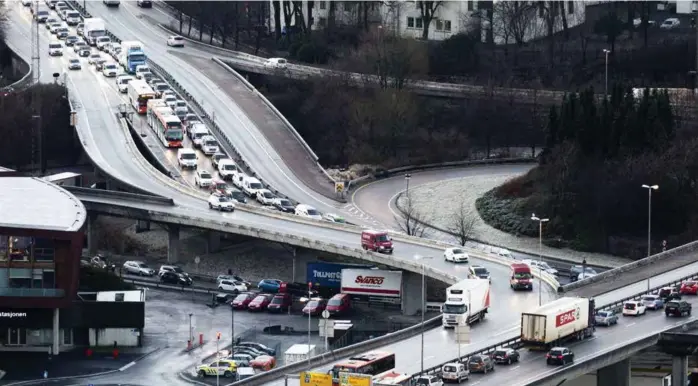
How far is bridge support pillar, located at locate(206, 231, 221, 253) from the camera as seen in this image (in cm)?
15375

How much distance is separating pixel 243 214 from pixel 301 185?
15.9m

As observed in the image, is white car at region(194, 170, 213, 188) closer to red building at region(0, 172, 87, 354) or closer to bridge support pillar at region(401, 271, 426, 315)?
bridge support pillar at region(401, 271, 426, 315)

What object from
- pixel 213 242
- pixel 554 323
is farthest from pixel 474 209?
pixel 554 323

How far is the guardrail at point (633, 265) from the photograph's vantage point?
129 m

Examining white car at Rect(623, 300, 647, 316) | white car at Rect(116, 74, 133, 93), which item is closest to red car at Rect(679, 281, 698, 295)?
white car at Rect(623, 300, 647, 316)

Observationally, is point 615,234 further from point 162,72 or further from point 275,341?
point 162,72

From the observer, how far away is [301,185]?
16775 centimetres

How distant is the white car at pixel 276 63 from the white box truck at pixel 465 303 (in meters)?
76.6

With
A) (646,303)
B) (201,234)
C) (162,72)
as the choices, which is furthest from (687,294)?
(162,72)

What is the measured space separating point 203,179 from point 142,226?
6.06m

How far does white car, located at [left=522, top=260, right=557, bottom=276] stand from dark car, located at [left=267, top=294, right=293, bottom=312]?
12872 millimetres

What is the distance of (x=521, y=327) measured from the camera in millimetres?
114812

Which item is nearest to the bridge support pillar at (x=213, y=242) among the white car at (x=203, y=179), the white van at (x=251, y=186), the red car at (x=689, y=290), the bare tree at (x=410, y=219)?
the white van at (x=251, y=186)

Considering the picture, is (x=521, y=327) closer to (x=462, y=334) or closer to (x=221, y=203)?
(x=462, y=334)
